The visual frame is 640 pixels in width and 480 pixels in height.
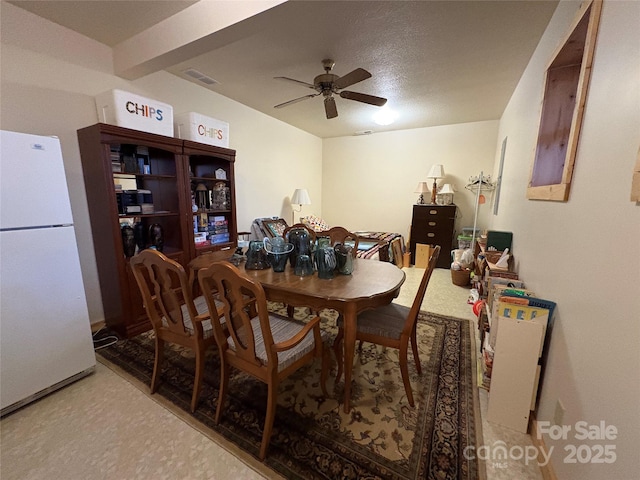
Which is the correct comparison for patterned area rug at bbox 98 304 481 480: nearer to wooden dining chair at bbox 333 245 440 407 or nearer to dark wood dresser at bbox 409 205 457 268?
wooden dining chair at bbox 333 245 440 407

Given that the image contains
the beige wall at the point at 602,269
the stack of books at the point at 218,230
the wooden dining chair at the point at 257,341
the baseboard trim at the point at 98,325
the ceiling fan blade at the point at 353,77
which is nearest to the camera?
the beige wall at the point at 602,269

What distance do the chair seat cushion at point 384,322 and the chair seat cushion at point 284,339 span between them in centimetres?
28

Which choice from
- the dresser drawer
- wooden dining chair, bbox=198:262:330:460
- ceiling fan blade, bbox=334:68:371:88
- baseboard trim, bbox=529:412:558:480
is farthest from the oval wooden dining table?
the dresser drawer

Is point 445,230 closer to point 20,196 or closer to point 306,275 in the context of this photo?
point 306,275

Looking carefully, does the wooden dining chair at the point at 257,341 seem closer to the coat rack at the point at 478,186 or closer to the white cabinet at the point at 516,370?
the white cabinet at the point at 516,370

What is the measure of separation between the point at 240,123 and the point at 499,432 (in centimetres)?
424

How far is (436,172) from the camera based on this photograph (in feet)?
14.9

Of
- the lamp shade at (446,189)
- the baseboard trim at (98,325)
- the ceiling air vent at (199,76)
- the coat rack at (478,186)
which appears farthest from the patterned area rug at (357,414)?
the lamp shade at (446,189)

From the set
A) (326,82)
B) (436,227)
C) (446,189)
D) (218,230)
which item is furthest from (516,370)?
(446,189)

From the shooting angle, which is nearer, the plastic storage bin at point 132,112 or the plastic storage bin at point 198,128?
the plastic storage bin at point 132,112

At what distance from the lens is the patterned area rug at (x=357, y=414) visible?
1.25 meters

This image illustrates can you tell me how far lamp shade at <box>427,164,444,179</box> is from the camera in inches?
179

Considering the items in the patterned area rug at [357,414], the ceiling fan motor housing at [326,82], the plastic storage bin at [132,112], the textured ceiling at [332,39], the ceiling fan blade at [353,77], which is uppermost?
the textured ceiling at [332,39]

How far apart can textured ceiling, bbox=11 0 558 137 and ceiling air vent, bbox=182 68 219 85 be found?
7cm
